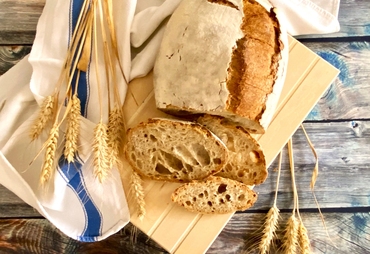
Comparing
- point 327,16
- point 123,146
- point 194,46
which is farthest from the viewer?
point 327,16

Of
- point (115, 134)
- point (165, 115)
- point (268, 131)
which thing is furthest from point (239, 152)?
point (115, 134)

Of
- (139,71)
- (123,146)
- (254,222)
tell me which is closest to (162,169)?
(123,146)

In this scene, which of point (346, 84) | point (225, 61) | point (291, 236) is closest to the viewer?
point (225, 61)

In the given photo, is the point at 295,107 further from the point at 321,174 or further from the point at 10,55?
the point at 10,55

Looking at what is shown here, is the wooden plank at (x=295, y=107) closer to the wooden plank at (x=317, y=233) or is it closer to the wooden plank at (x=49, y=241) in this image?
the wooden plank at (x=317, y=233)

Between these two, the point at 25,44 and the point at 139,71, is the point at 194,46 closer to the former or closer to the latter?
the point at 139,71

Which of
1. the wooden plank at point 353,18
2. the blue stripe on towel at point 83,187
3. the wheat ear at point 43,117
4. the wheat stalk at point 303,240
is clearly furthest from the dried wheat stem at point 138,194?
the wooden plank at point 353,18
